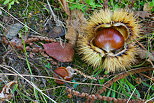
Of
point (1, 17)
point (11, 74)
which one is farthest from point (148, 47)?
point (1, 17)

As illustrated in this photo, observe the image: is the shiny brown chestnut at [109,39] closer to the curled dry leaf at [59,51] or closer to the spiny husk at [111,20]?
the spiny husk at [111,20]

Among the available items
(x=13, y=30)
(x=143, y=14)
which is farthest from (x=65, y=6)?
(x=143, y=14)

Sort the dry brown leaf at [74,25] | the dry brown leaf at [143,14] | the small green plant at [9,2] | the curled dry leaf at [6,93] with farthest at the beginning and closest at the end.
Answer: the dry brown leaf at [143,14] → the dry brown leaf at [74,25] → the small green plant at [9,2] → the curled dry leaf at [6,93]

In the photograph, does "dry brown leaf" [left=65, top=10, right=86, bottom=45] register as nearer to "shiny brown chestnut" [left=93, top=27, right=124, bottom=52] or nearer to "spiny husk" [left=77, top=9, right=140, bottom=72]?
"spiny husk" [left=77, top=9, right=140, bottom=72]

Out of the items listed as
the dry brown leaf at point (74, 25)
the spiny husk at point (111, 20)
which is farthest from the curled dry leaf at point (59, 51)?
the spiny husk at point (111, 20)

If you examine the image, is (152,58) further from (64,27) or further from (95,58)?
(64,27)

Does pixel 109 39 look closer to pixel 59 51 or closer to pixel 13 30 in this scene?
pixel 59 51
